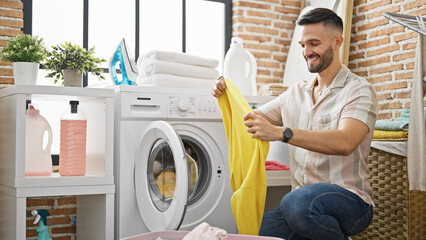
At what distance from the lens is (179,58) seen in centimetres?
281

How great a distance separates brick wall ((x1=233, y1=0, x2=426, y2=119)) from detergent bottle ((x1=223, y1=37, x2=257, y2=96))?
600 millimetres

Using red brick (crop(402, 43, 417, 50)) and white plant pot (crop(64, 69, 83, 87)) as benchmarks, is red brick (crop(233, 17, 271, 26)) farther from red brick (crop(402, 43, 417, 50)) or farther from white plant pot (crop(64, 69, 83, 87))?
white plant pot (crop(64, 69, 83, 87))

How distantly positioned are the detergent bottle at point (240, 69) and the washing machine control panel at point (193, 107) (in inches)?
21.2

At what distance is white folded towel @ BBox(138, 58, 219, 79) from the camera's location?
2729mm

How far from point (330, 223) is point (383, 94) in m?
1.53

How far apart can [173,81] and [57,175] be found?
0.81m

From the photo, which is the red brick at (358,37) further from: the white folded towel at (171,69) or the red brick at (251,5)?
the white folded towel at (171,69)

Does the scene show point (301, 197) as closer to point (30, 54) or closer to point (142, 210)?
point (142, 210)

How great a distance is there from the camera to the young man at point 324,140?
2.02 metres

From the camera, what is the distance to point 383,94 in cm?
325

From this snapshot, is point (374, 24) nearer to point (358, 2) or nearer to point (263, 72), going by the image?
point (358, 2)

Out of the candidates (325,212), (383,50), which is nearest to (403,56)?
(383,50)

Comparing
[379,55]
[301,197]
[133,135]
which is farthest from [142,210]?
[379,55]

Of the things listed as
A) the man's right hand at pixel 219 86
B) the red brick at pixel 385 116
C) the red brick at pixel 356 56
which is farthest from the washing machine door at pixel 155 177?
the red brick at pixel 356 56
